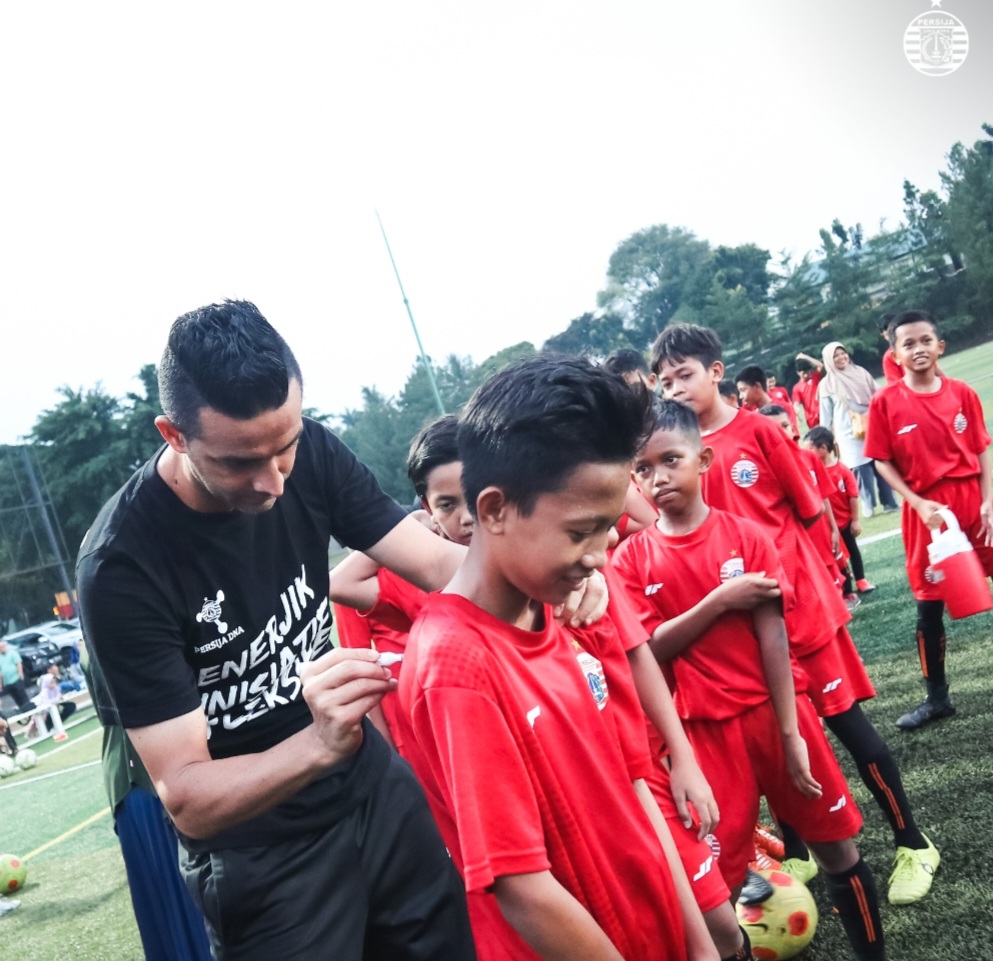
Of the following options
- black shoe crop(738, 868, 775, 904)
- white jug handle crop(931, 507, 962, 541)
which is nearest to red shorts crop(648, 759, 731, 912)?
black shoe crop(738, 868, 775, 904)

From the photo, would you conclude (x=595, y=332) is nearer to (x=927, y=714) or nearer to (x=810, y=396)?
(x=810, y=396)

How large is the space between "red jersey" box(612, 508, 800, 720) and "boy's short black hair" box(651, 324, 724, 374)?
104 cm

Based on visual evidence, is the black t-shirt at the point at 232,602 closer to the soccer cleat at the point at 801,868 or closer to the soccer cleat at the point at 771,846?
the soccer cleat at the point at 801,868

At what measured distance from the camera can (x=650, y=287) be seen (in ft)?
181

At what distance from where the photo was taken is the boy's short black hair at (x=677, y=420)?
3109 millimetres

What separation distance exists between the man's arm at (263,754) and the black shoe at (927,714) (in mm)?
3977

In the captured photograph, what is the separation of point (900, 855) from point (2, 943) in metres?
5.78

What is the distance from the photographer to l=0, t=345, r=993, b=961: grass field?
3.29 meters

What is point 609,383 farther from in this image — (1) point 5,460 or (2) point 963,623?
(1) point 5,460

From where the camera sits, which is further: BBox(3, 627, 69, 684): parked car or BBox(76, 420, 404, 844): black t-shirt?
BBox(3, 627, 69, 684): parked car

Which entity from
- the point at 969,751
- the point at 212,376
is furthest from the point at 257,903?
the point at 969,751

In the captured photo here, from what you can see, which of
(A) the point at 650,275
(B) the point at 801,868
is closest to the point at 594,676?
(B) the point at 801,868

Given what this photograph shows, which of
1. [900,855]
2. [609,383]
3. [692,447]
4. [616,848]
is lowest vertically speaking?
[900,855]

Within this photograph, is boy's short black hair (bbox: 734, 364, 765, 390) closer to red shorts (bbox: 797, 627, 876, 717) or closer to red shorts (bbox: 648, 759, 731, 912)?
red shorts (bbox: 797, 627, 876, 717)
